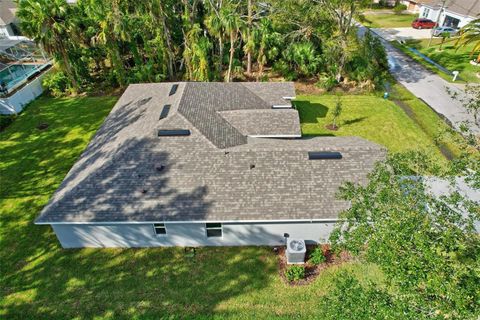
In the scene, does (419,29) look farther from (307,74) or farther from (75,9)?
(75,9)

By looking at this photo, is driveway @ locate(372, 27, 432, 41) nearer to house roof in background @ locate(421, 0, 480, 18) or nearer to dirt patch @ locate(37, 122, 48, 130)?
house roof in background @ locate(421, 0, 480, 18)

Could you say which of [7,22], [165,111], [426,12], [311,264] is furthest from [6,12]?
[426,12]

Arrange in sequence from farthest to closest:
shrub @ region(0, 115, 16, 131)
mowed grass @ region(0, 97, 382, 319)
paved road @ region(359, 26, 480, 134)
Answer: shrub @ region(0, 115, 16, 131)
paved road @ region(359, 26, 480, 134)
mowed grass @ region(0, 97, 382, 319)

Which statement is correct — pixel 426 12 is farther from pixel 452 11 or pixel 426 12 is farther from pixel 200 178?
pixel 200 178

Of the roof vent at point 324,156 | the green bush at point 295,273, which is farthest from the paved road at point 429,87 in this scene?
the green bush at point 295,273

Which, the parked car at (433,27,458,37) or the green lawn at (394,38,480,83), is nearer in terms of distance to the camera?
the green lawn at (394,38,480,83)

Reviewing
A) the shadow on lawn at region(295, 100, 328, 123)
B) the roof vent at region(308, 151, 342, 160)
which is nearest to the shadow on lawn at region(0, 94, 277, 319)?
the roof vent at region(308, 151, 342, 160)

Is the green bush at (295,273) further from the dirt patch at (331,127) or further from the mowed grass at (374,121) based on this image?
the dirt patch at (331,127)
